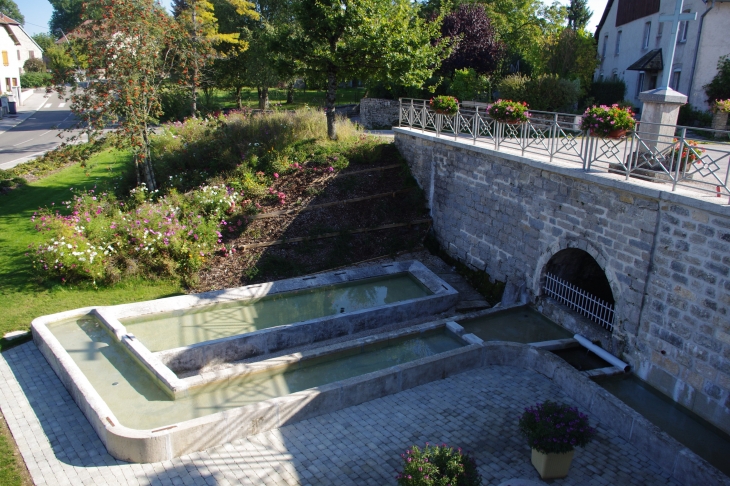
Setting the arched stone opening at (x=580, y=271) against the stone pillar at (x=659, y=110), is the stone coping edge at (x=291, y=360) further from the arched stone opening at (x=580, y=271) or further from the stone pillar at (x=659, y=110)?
the stone pillar at (x=659, y=110)

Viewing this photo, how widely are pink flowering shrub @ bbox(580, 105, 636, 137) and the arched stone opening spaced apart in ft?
7.95

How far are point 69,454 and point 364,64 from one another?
12.0 meters

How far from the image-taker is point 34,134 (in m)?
28.3

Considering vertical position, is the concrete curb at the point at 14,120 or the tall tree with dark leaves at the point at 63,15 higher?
the tall tree with dark leaves at the point at 63,15

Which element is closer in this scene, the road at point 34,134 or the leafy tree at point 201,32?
the leafy tree at point 201,32

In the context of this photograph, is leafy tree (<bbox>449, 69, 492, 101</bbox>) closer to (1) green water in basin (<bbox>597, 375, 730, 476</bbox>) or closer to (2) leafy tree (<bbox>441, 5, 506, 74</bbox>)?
(2) leafy tree (<bbox>441, 5, 506, 74</bbox>)

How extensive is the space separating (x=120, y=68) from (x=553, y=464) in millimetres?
13440

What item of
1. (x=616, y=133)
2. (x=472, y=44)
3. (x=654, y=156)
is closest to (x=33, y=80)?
(x=472, y=44)

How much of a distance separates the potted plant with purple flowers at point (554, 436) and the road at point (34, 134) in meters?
13.8

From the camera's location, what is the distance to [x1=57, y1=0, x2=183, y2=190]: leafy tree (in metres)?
13.6

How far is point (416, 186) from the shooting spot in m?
14.5

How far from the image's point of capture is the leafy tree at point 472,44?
2155 centimetres

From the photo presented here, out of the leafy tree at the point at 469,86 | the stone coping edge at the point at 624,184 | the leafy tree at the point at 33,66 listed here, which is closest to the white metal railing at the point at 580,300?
the stone coping edge at the point at 624,184

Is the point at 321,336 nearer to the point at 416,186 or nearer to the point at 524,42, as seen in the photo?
the point at 416,186
